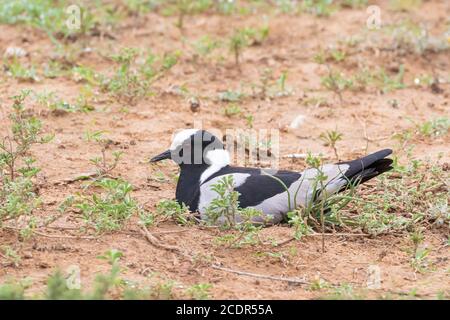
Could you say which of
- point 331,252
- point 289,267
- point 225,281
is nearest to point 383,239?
point 331,252

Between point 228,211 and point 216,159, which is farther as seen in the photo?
point 216,159

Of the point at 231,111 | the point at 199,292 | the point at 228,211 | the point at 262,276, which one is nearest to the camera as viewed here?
the point at 199,292

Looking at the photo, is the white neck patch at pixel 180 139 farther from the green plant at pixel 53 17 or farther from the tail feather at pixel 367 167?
the green plant at pixel 53 17

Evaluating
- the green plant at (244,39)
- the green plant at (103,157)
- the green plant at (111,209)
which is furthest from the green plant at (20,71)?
the green plant at (111,209)

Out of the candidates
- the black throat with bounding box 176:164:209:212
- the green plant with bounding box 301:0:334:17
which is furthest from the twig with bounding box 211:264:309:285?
the green plant with bounding box 301:0:334:17

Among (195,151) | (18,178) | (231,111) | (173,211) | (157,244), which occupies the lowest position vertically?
(157,244)

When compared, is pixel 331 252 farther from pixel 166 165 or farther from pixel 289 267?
pixel 166 165

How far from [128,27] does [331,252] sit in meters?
4.57

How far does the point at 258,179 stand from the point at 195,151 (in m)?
0.64

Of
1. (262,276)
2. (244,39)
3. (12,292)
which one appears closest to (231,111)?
(244,39)

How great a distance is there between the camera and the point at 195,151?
242 inches

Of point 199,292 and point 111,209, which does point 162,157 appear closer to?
point 111,209

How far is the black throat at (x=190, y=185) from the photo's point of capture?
576 cm

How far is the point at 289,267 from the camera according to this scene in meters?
4.94
